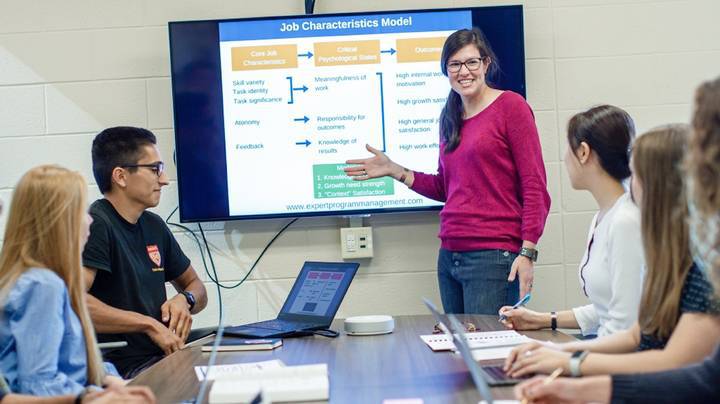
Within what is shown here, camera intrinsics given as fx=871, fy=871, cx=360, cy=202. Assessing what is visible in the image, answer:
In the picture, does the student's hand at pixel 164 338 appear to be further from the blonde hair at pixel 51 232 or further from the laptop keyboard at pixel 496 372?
the laptop keyboard at pixel 496 372

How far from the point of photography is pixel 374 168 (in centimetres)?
329

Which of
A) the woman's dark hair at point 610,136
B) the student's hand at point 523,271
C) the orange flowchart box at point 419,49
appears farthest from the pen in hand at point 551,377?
the orange flowchart box at point 419,49

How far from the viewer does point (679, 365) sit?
1.52 meters

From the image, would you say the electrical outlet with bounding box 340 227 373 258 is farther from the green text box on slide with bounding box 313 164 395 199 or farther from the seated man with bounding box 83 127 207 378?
the seated man with bounding box 83 127 207 378

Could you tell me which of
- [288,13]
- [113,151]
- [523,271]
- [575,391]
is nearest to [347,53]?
[288,13]

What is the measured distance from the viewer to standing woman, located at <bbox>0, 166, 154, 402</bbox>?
166 cm

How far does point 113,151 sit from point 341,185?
1022mm

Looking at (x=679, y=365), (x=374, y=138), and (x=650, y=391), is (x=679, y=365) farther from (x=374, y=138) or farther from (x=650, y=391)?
(x=374, y=138)

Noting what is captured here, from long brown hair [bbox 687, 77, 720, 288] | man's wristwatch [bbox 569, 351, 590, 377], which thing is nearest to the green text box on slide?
man's wristwatch [bbox 569, 351, 590, 377]

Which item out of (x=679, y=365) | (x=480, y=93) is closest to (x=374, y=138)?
(x=480, y=93)

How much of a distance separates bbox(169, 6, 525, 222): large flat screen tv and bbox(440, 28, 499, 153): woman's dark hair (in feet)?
1.36

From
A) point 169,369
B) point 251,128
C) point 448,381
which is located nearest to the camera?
point 448,381

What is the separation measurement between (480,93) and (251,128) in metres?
1.00

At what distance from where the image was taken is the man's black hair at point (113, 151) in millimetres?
2900
